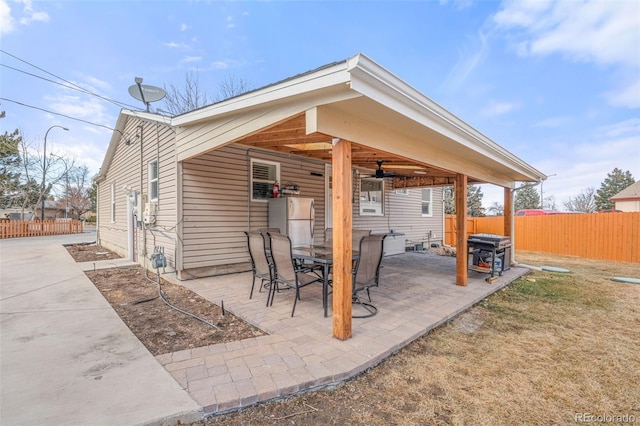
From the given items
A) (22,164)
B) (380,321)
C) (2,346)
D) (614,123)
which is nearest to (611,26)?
(380,321)

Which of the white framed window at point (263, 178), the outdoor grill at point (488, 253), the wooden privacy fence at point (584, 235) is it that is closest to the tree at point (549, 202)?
the wooden privacy fence at point (584, 235)

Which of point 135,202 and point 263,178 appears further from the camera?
point 135,202

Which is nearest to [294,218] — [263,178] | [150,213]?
[263,178]

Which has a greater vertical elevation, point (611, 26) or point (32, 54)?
point (32, 54)

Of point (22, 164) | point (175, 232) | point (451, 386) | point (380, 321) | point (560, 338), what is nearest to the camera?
point (451, 386)

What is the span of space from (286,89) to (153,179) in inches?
209

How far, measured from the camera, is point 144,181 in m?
7.17

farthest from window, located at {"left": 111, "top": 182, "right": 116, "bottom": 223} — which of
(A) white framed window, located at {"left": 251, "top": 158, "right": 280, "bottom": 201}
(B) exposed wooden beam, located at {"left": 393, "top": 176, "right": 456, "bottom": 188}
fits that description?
(B) exposed wooden beam, located at {"left": 393, "top": 176, "right": 456, "bottom": 188}

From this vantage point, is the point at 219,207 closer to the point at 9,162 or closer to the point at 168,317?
the point at 168,317

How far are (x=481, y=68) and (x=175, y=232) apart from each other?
10657mm

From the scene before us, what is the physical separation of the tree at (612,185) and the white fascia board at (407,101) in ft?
113

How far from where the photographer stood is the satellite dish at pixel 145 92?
19.0 ft

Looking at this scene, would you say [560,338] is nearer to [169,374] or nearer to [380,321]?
[380,321]

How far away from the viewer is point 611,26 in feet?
21.2
